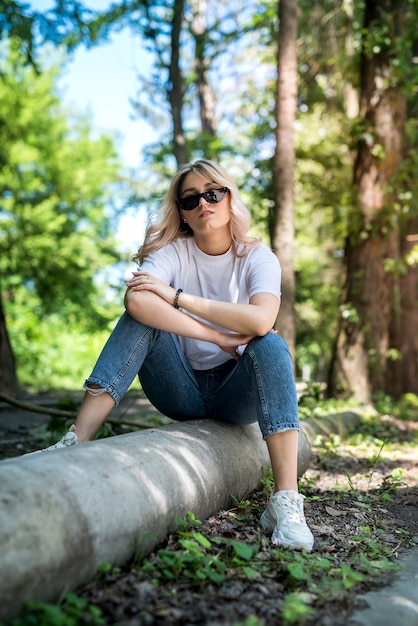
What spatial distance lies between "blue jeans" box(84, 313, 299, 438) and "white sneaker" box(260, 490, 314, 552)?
0.96 feet

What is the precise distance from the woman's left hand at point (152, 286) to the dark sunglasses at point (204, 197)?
51 cm

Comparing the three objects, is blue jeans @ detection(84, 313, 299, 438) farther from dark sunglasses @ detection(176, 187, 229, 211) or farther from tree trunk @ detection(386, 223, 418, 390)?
tree trunk @ detection(386, 223, 418, 390)

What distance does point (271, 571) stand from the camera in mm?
2486

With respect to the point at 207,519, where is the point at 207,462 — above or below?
above

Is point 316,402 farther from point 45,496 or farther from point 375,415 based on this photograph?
point 45,496

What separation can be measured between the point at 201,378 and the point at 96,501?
146 cm

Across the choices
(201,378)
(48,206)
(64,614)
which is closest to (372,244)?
(201,378)

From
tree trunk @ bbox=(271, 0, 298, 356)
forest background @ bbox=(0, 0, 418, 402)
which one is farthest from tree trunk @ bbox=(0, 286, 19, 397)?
tree trunk @ bbox=(271, 0, 298, 356)

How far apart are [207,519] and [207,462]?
0.26m

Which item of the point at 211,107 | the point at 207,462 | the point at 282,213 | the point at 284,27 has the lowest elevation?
the point at 207,462

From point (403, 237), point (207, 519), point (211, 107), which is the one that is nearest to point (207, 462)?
point (207, 519)

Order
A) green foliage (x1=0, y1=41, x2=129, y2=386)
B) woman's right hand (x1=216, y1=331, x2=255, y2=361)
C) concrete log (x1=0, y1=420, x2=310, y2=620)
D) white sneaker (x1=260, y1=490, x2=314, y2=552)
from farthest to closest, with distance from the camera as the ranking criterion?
green foliage (x1=0, y1=41, x2=129, y2=386) < woman's right hand (x1=216, y1=331, x2=255, y2=361) < white sneaker (x1=260, y1=490, x2=314, y2=552) < concrete log (x1=0, y1=420, x2=310, y2=620)

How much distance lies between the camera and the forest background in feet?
29.5

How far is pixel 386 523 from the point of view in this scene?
3.42m
